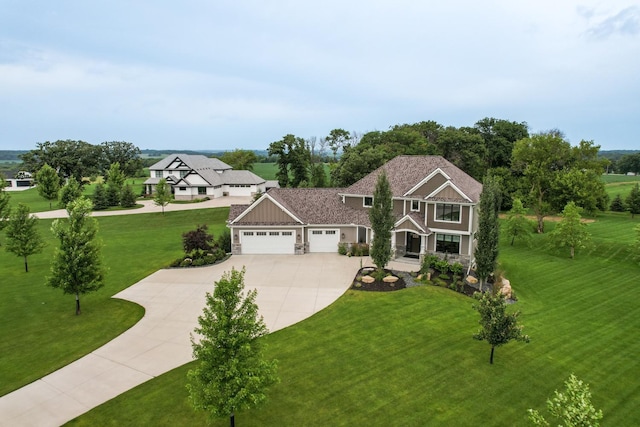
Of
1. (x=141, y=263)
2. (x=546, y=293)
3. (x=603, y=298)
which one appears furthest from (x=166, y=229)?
(x=603, y=298)

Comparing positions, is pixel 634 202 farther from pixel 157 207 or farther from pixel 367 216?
pixel 157 207

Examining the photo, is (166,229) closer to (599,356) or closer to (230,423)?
(230,423)

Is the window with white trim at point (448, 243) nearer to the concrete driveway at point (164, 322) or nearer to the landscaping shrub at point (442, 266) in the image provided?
the landscaping shrub at point (442, 266)

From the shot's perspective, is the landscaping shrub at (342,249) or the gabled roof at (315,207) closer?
the landscaping shrub at (342,249)

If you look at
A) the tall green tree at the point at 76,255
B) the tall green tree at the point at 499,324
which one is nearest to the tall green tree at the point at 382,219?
the tall green tree at the point at 499,324

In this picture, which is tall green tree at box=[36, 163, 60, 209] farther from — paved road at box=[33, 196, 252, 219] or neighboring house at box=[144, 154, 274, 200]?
neighboring house at box=[144, 154, 274, 200]

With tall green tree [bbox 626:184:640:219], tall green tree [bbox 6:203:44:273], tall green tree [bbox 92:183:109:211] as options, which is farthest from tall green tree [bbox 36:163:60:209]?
tall green tree [bbox 626:184:640:219]

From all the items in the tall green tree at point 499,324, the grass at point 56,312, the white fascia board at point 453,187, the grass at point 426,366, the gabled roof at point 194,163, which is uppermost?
the gabled roof at point 194,163
